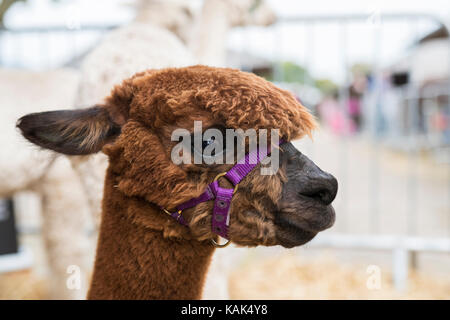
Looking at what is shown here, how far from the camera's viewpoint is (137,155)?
1439 millimetres

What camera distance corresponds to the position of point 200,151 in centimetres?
139

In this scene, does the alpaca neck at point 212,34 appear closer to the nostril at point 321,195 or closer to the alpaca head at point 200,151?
the alpaca head at point 200,151

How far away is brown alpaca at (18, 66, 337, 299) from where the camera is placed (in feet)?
4.48

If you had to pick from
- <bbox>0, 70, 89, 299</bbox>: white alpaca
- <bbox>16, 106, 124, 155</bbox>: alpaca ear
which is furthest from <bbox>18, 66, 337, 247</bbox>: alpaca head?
<bbox>0, 70, 89, 299</bbox>: white alpaca

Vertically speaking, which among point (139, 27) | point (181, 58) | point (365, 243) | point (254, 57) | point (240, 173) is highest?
point (254, 57)

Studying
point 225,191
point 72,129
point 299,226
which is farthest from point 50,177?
point 299,226

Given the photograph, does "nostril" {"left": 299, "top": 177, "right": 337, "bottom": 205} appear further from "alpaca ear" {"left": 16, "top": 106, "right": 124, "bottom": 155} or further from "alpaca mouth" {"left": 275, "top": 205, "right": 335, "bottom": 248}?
"alpaca ear" {"left": 16, "top": 106, "right": 124, "bottom": 155}

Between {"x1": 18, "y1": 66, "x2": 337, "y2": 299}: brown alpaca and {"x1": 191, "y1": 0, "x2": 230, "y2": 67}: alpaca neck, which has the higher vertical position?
{"x1": 191, "y1": 0, "x2": 230, "y2": 67}: alpaca neck

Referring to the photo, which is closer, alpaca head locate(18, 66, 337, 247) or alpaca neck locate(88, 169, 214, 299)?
alpaca head locate(18, 66, 337, 247)

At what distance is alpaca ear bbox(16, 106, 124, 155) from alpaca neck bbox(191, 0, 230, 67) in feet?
5.36

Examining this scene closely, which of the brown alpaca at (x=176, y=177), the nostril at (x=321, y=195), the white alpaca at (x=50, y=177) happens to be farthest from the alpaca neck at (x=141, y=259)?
the white alpaca at (x=50, y=177)
